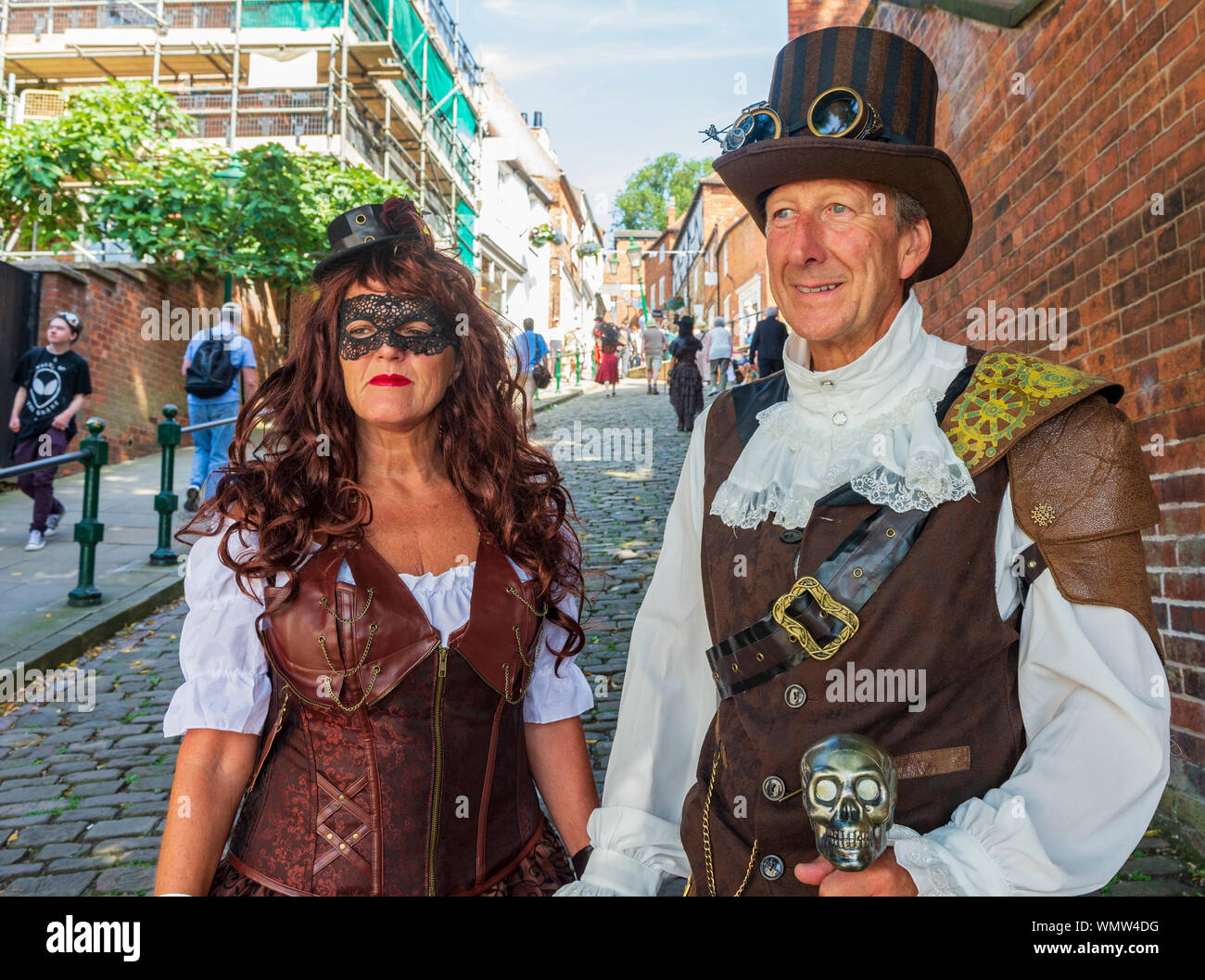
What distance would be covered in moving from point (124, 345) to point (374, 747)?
1399cm

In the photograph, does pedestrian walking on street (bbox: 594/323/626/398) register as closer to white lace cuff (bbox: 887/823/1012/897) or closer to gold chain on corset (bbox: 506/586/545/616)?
gold chain on corset (bbox: 506/586/545/616)

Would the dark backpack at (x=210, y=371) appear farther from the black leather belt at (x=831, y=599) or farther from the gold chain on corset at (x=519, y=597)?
the black leather belt at (x=831, y=599)

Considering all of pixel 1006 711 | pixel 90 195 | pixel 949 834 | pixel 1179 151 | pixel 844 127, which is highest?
pixel 90 195

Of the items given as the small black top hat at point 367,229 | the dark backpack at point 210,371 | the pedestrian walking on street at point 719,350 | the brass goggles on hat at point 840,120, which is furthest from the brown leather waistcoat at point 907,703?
the pedestrian walking on street at point 719,350

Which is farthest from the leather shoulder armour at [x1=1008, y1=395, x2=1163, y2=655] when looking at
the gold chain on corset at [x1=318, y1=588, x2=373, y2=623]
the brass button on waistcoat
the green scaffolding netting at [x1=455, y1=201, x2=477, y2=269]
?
the green scaffolding netting at [x1=455, y1=201, x2=477, y2=269]

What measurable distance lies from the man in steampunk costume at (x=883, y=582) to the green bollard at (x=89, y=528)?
6184 millimetres

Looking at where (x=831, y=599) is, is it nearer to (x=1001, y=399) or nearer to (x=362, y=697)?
(x=1001, y=399)

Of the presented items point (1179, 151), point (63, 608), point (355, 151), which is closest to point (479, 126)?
point (355, 151)

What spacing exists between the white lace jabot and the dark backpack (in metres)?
8.57

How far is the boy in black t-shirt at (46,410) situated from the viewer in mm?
8516

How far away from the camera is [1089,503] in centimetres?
155

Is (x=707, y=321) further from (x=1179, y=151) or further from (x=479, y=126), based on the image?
(x=1179, y=151)

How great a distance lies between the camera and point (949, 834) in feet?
4.94
